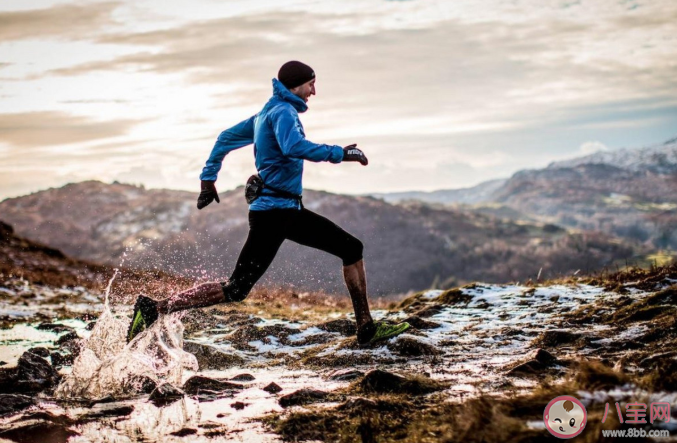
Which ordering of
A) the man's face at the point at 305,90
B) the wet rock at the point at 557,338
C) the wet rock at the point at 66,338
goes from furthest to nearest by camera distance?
the wet rock at the point at 66,338 < the wet rock at the point at 557,338 < the man's face at the point at 305,90

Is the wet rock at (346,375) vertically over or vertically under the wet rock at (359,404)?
under

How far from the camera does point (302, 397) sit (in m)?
4.68

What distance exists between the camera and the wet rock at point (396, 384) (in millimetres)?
4593

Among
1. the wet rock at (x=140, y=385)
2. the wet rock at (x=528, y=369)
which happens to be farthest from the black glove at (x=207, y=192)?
the wet rock at (x=528, y=369)

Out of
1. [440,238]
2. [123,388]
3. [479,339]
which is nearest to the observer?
[123,388]

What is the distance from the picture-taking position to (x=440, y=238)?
151625 mm

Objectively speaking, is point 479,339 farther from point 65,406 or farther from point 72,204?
point 72,204

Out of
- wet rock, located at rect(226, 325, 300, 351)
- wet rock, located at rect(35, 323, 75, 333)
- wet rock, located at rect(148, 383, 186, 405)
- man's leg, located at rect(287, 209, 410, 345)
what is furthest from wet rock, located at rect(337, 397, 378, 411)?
wet rock, located at rect(35, 323, 75, 333)

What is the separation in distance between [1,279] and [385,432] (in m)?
14.3

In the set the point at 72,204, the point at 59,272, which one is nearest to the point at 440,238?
the point at 72,204

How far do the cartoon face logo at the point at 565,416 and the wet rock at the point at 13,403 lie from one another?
Answer: 3.94m

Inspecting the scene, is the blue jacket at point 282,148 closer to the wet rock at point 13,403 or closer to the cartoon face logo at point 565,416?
the wet rock at point 13,403

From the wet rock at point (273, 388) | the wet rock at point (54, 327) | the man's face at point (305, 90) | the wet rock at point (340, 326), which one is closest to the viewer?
the wet rock at point (273, 388)

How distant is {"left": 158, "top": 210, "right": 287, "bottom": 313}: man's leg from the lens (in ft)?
19.6
